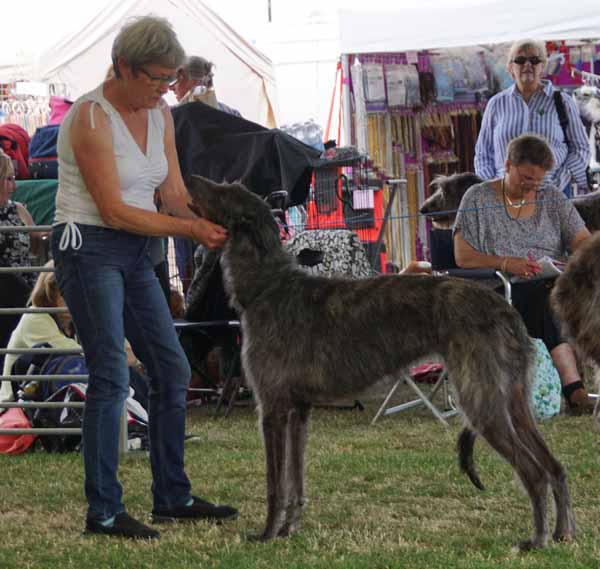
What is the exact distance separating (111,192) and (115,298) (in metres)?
0.39

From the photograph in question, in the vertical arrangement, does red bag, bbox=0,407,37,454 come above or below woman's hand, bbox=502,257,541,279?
below

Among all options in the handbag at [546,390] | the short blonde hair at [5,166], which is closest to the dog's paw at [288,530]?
the handbag at [546,390]

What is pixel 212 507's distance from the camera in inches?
173

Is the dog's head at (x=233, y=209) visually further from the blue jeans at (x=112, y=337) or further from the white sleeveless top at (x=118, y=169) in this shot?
the blue jeans at (x=112, y=337)

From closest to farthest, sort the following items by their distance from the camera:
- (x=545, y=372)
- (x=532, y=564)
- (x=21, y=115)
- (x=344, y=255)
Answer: (x=532, y=564) < (x=545, y=372) < (x=344, y=255) < (x=21, y=115)

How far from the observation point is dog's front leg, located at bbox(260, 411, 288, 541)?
13.2 feet

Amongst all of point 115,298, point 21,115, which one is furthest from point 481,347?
point 21,115

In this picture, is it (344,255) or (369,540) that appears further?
(344,255)

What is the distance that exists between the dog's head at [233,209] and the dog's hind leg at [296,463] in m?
0.63

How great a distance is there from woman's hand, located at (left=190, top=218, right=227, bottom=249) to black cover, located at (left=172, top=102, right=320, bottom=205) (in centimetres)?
367

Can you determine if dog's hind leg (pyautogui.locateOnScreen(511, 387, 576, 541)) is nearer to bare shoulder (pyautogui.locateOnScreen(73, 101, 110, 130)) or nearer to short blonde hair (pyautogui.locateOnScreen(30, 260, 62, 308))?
bare shoulder (pyautogui.locateOnScreen(73, 101, 110, 130))

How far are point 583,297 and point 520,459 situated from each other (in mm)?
1705

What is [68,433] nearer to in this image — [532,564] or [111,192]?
[111,192]

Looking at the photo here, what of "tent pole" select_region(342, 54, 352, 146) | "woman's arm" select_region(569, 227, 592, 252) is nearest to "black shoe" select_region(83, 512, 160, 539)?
"woman's arm" select_region(569, 227, 592, 252)
